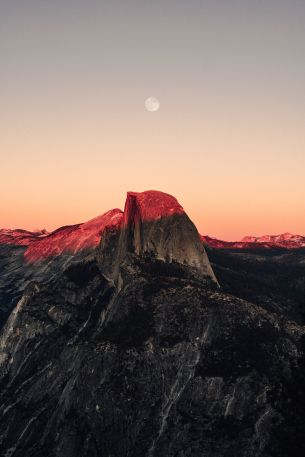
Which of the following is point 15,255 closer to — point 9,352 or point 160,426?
point 9,352

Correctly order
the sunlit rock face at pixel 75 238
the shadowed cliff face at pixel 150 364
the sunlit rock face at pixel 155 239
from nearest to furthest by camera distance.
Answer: the shadowed cliff face at pixel 150 364, the sunlit rock face at pixel 155 239, the sunlit rock face at pixel 75 238

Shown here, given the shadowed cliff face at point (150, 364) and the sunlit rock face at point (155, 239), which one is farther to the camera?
the sunlit rock face at point (155, 239)

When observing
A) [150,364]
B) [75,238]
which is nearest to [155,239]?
[150,364]

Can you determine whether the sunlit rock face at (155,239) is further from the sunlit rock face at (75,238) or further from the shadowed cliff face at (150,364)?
the sunlit rock face at (75,238)

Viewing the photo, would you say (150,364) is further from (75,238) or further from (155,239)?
(75,238)

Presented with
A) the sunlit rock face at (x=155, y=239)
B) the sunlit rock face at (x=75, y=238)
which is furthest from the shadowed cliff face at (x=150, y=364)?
the sunlit rock face at (x=75, y=238)

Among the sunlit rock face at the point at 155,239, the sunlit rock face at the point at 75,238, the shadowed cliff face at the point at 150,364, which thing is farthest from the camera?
the sunlit rock face at the point at 75,238
